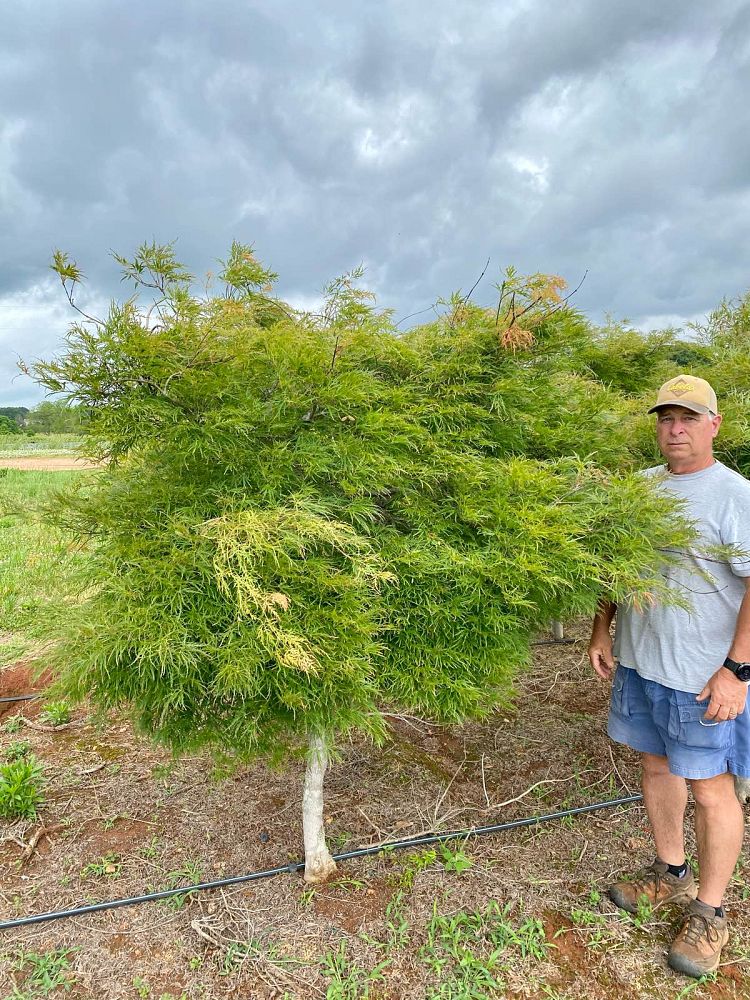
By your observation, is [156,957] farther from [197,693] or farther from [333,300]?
[333,300]

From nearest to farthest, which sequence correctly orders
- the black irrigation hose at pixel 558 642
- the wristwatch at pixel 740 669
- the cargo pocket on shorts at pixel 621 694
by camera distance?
the wristwatch at pixel 740 669, the cargo pocket on shorts at pixel 621 694, the black irrigation hose at pixel 558 642

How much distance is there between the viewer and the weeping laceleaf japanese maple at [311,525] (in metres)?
1.54

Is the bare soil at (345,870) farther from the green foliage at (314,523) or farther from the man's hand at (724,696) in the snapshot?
the man's hand at (724,696)

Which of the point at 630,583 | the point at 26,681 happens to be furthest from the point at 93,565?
the point at 26,681

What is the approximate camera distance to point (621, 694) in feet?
7.22

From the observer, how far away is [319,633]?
59.9 inches

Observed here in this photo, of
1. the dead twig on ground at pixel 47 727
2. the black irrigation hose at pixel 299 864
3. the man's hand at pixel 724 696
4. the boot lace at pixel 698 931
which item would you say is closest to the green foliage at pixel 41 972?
the black irrigation hose at pixel 299 864

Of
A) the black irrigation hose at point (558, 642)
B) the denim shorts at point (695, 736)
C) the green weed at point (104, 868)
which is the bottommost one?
the green weed at point (104, 868)

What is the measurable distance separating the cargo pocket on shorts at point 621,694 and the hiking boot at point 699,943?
25.9 inches

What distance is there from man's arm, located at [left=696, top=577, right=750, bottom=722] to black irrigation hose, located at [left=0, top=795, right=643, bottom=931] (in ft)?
3.98

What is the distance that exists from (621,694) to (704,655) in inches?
15.7

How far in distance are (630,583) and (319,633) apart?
1022mm

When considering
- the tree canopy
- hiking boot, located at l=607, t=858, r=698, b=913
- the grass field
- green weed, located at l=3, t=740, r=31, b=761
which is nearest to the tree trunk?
the grass field

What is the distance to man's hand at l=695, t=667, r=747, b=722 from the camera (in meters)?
1.81
